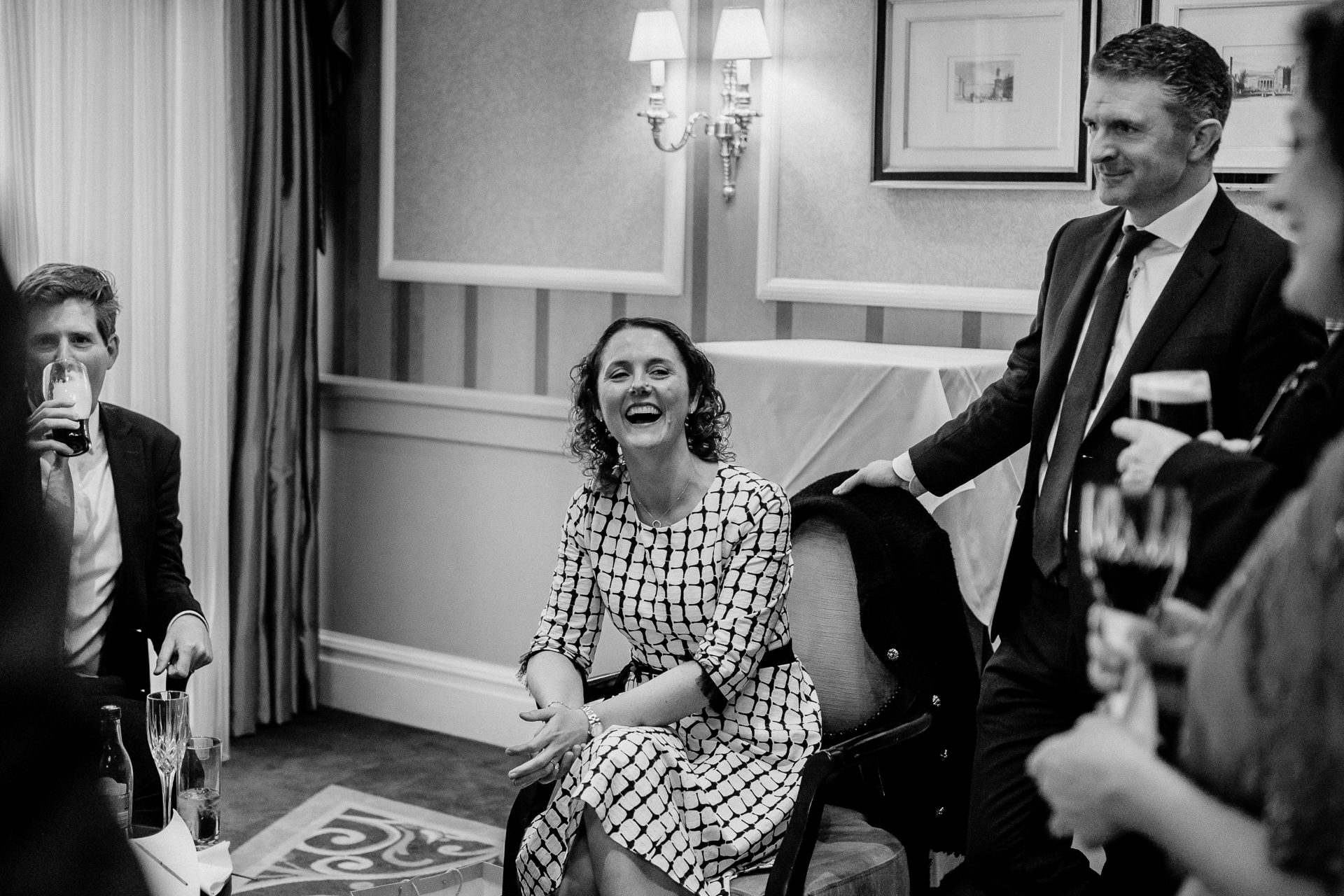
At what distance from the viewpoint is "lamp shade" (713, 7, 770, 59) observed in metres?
3.60

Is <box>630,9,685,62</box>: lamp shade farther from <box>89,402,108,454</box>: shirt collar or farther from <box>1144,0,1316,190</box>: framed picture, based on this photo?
<box>89,402,108,454</box>: shirt collar

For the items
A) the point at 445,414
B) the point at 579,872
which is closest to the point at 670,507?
the point at 579,872

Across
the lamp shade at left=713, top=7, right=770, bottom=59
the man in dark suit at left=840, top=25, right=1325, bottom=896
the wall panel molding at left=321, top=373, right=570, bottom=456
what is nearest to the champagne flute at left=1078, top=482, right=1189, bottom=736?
the man in dark suit at left=840, top=25, right=1325, bottom=896

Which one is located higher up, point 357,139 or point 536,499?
point 357,139

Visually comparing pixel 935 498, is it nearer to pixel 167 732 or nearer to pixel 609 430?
pixel 609 430

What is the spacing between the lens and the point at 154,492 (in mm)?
2941

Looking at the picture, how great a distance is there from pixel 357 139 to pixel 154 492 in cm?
188

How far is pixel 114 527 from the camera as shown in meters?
2.90

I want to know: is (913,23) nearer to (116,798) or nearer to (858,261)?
(858,261)

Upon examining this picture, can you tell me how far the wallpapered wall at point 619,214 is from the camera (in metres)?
3.52

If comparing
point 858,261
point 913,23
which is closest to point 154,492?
point 858,261

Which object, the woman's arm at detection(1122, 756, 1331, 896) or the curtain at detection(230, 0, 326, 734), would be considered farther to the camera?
the curtain at detection(230, 0, 326, 734)

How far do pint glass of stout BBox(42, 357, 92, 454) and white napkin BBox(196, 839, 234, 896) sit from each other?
760 millimetres

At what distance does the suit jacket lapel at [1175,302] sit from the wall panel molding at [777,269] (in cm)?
134
